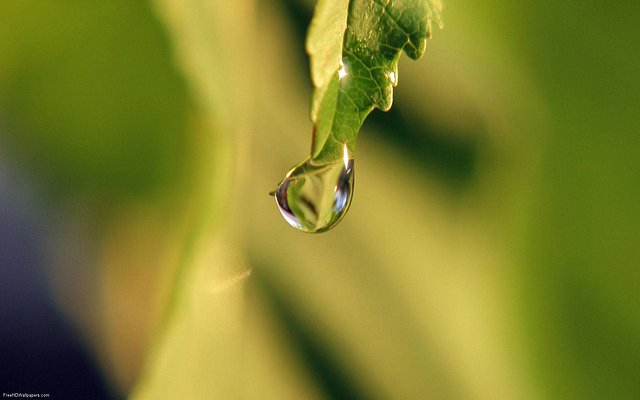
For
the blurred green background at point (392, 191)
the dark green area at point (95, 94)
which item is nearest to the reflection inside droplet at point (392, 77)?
the blurred green background at point (392, 191)

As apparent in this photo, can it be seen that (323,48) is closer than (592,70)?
Yes

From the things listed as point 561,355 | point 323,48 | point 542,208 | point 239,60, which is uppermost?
point 239,60

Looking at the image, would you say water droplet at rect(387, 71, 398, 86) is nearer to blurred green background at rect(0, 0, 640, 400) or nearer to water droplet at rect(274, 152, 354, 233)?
water droplet at rect(274, 152, 354, 233)

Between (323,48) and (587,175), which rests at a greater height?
(587,175)

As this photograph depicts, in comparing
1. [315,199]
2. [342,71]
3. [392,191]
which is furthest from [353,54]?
[392,191]

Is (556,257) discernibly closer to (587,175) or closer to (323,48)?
(587,175)

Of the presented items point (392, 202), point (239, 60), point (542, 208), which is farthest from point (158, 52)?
point (542, 208)

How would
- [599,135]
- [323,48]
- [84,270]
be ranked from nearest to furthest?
1. [323,48]
2. [599,135]
3. [84,270]

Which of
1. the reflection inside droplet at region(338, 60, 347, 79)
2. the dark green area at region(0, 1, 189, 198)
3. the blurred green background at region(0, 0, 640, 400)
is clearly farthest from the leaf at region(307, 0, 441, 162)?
the dark green area at region(0, 1, 189, 198)
